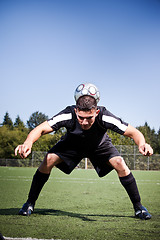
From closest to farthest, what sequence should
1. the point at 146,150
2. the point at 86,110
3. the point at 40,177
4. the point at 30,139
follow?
the point at 146,150 → the point at 30,139 → the point at 86,110 → the point at 40,177

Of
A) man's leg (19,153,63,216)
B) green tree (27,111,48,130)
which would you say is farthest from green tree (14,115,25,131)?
man's leg (19,153,63,216)

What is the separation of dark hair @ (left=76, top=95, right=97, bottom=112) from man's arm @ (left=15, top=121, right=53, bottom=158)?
0.52 meters

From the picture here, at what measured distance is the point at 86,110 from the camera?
3.63 m

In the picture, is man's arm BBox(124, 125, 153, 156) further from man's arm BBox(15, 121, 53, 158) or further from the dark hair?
man's arm BBox(15, 121, 53, 158)

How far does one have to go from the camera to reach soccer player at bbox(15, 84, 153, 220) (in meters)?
3.70

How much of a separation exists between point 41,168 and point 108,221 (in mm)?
1318

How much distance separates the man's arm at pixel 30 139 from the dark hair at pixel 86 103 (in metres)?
0.52

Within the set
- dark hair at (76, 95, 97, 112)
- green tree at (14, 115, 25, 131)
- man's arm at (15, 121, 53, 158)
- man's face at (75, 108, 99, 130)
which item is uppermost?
green tree at (14, 115, 25, 131)

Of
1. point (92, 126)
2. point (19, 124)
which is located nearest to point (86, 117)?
point (92, 126)

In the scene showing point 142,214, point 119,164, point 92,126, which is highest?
point 92,126

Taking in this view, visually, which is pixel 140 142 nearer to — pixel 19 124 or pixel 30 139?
pixel 30 139

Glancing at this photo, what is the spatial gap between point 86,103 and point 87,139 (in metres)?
0.65

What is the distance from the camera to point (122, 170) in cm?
420

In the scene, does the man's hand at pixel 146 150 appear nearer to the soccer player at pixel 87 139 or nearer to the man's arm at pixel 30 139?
the soccer player at pixel 87 139
